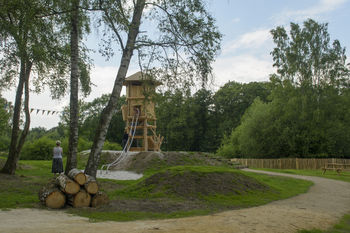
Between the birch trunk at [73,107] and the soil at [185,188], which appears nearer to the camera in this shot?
the soil at [185,188]

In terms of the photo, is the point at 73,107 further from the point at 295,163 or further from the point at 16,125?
the point at 295,163

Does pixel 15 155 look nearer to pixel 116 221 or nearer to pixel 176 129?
pixel 116 221

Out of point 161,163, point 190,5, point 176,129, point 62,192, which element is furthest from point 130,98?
point 176,129

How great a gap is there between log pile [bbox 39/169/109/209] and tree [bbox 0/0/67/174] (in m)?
4.91

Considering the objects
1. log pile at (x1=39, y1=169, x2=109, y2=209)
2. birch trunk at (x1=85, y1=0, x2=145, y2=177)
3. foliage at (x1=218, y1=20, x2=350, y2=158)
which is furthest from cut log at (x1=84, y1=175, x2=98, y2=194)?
foliage at (x1=218, y1=20, x2=350, y2=158)

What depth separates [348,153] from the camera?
119ft

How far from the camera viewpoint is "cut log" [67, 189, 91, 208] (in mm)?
8695

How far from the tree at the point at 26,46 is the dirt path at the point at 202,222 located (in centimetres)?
590

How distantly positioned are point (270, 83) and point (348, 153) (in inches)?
449

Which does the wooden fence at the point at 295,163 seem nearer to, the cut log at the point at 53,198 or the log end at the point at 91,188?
the log end at the point at 91,188

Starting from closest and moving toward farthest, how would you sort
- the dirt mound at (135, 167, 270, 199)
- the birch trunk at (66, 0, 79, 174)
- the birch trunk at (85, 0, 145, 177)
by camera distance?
the birch trunk at (85, 0, 145, 177) < the dirt mound at (135, 167, 270, 199) < the birch trunk at (66, 0, 79, 174)

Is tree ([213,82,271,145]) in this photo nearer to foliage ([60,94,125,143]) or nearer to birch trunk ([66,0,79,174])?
foliage ([60,94,125,143])

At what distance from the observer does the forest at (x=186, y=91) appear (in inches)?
442

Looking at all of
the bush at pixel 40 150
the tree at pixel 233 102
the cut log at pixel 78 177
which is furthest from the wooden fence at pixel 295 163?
the cut log at pixel 78 177
